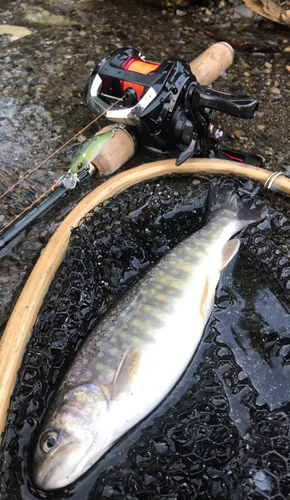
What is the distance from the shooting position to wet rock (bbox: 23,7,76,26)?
499 cm

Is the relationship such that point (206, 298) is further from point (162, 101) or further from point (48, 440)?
point (162, 101)

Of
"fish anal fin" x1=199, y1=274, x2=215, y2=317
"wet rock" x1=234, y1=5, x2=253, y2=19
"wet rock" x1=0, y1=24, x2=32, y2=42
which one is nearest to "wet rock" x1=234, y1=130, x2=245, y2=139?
"fish anal fin" x1=199, y1=274, x2=215, y2=317

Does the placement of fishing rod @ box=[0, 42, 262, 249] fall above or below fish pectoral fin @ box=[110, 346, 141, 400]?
above

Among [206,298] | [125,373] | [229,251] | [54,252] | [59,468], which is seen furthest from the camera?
[229,251]

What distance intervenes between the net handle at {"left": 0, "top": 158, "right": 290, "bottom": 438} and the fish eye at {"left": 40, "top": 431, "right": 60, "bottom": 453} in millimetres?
250

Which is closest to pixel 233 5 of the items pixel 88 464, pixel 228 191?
pixel 228 191

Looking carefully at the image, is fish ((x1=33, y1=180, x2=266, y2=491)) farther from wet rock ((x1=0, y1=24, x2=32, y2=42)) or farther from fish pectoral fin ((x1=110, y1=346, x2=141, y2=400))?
wet rock ((x1=0, y1=24, x2=32, y2=42))

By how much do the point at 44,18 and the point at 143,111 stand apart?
3411 mm

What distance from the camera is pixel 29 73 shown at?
437cm

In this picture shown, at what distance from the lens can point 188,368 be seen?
7.46ft

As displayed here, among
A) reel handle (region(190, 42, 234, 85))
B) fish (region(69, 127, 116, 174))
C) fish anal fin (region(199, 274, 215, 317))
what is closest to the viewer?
fish anal fin (region(199, 274, 215, 317))

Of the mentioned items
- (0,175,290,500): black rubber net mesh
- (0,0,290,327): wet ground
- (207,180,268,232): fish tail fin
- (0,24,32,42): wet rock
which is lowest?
(0,175,290,500): black rubber net mesh

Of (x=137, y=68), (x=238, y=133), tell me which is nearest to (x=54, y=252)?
(x=137, y=68)

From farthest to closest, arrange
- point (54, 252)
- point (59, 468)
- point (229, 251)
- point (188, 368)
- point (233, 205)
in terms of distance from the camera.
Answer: point (233, 205) → point (229, 251) → point (54, 252) → point (188, 368) → point (59, 468)
